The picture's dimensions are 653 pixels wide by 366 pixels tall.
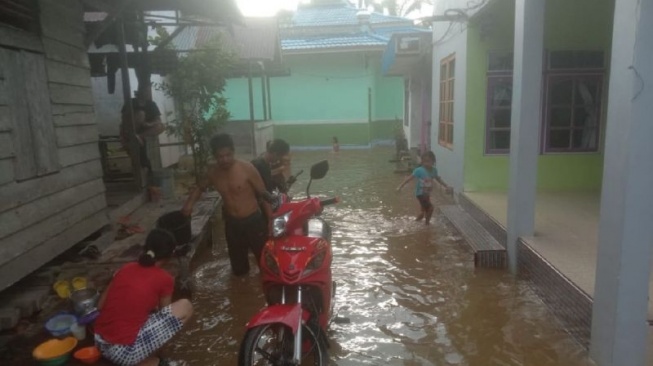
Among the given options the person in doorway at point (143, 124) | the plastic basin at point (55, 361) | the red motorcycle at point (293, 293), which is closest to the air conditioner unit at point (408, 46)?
the person in doorway at point (143, 124)

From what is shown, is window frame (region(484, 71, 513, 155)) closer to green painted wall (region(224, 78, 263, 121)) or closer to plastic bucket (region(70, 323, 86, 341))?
plastic bucket (region(70, 323, 86, 341))

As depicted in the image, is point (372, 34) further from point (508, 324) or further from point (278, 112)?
point (508, 324)

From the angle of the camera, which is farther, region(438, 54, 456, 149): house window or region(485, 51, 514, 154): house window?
region(438, 54, 456, 149): house window

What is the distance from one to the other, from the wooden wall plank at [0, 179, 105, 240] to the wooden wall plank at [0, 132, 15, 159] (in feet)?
1.34

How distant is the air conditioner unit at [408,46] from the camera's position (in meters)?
11.1

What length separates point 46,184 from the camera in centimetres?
442

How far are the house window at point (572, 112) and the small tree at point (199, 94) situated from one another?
6.43 m

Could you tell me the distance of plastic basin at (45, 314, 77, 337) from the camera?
11.5ft

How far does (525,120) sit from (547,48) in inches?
129

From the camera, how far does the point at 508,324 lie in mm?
4070

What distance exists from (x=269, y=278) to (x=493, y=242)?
356 cm

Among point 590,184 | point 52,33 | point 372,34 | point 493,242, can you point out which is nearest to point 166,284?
point 52,33

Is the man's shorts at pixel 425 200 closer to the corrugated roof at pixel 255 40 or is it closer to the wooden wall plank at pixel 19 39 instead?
the wooden wall plank at pixel 19 39

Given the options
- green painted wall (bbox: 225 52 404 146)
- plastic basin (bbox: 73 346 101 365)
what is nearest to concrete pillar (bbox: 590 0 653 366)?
plastic basin (bbox: 73 346 101 365)
